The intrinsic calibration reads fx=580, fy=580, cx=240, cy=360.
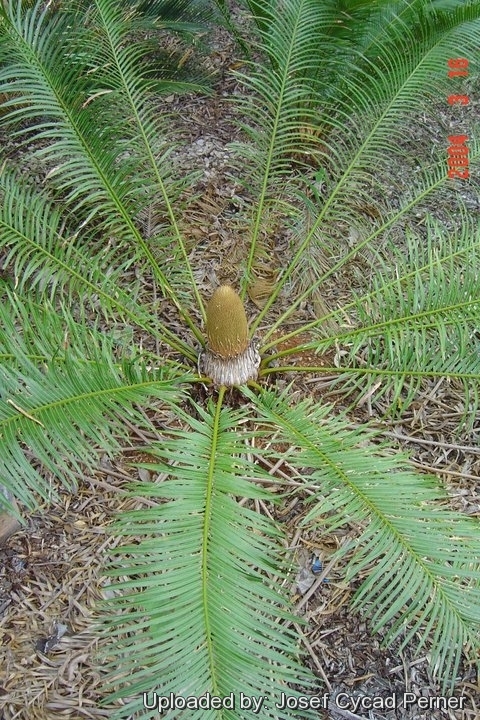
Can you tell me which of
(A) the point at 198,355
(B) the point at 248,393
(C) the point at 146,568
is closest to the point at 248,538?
(C) the point at 146,568

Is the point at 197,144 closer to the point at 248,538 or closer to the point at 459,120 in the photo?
the point at 459,120

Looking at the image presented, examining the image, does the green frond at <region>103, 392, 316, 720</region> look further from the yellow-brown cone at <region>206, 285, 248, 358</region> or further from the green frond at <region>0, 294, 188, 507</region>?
the yellow-brown cone at <region>206, 285, 248, 358</region>

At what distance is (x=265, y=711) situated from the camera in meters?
1.04

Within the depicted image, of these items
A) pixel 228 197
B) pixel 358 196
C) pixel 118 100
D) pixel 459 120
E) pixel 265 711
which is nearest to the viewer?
pixel 265 711

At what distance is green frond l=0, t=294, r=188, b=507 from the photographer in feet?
3.78

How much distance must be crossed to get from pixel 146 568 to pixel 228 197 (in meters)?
1.91

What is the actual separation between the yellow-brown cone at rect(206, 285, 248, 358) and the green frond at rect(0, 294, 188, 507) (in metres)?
0.27

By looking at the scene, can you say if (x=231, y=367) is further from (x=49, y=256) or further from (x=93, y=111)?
(x=93, y=111)

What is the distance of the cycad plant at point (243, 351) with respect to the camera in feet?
3.67

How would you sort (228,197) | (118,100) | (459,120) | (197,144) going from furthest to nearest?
(459,120) → (197,144) → (228,197) → (118,100)

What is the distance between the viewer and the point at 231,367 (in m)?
1.84

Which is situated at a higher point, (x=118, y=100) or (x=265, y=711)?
(x=118, y=100)

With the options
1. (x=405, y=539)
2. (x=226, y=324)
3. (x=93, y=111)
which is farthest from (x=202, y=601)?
(x=93, y=111)

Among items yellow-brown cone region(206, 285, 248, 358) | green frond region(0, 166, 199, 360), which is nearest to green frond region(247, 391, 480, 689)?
yellow-brown cone region(206, 285, 248, 358)
